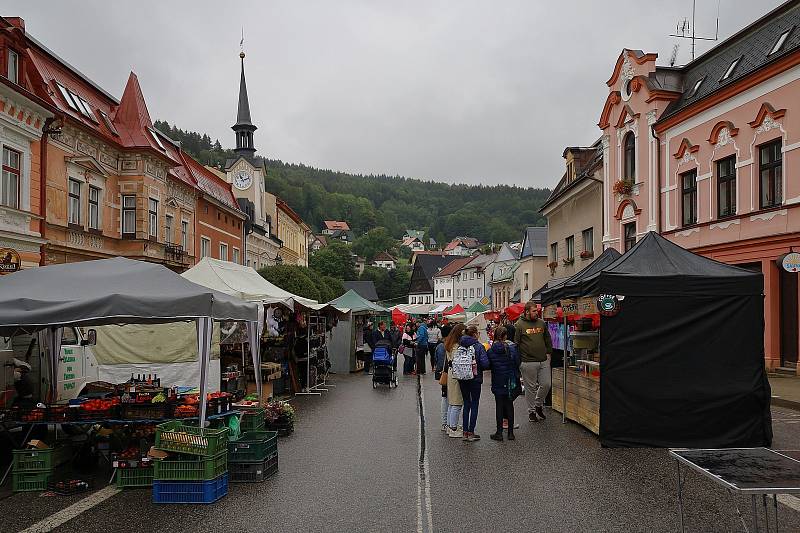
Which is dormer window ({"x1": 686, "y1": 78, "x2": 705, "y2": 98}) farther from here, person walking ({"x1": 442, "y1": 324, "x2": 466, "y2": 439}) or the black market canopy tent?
person walking ({"x1": 442, "y1": 324, "x2": 466, "y2": 439})

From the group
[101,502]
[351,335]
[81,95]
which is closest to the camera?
[101,502]

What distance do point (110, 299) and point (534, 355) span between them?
23.7 ft

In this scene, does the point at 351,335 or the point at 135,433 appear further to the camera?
the point at 351,335

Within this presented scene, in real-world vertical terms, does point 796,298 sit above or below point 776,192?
below

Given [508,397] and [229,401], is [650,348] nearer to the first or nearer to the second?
[508,397]

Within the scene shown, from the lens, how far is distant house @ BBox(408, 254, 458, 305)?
4537 inches

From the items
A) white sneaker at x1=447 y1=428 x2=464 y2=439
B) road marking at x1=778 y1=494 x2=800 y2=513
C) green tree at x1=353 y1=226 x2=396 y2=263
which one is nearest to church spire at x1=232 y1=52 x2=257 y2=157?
white sneaker at x1=447 y1=428 x2=464 y2=439

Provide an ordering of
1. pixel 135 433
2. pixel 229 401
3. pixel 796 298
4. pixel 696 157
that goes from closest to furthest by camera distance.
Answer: pixel 135 433 < pixel 229 401 < pixel 796 298 < pixel 696 157

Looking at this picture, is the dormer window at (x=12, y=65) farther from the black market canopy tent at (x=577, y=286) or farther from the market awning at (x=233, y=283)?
the black market canopy tent at (x=577, y=286)

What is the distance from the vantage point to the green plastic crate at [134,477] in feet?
26.0

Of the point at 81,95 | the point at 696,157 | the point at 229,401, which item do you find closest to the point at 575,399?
the point at 229,401

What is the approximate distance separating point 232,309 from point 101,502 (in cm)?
300

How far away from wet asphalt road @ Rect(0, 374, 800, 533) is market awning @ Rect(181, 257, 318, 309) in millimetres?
6545

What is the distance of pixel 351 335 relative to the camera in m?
27.0
